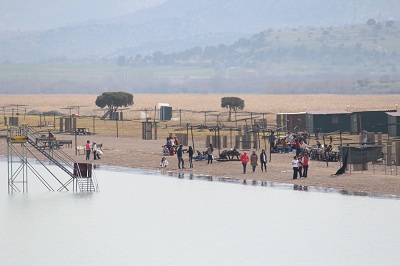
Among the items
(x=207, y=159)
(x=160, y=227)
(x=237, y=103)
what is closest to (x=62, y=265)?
(x=160, y=227)

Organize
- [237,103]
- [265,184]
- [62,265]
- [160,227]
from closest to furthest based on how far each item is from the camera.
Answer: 1. [62,265]
2. [160,227]
3. [265,184]
4. [237,103]

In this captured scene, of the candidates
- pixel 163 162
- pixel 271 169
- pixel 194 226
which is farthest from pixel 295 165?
pixel 163 162

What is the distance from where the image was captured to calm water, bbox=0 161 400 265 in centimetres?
4112

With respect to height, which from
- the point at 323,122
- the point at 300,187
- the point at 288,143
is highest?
the point at 323,122

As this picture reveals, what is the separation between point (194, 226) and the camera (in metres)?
47.8

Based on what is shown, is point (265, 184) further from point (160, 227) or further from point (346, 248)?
point (346, 248)

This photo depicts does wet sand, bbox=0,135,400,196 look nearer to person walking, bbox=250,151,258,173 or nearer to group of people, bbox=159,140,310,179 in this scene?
group of people, bbox=159,140,310,179

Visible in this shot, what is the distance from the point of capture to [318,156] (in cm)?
6325

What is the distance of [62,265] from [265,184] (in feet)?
61.9

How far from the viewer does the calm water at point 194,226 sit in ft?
135

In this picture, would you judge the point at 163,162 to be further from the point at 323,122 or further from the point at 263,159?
the point at 323,122

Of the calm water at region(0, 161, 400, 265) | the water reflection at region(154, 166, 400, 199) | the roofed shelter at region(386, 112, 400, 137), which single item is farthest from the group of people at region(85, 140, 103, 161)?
the roofed shelter at region(386, 112, 400, 137)

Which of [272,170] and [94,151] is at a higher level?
[94,151]

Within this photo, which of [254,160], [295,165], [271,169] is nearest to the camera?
[295,165]
